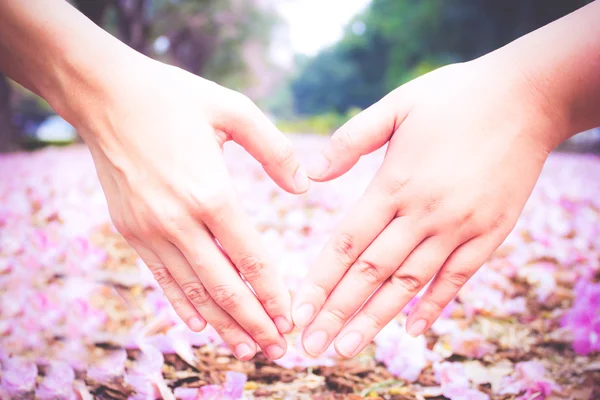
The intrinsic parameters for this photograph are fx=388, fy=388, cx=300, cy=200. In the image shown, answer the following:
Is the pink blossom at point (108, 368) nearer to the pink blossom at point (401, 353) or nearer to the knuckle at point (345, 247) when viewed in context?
the knuckle at point (345, 247)

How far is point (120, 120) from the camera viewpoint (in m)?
0.95

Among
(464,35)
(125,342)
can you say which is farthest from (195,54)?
(125,342)

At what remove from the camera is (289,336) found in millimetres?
1573

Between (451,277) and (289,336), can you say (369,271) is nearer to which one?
(451,277)

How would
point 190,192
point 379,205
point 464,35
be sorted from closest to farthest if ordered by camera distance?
1. point 190,192
2. point 379,205
3. point 464,35

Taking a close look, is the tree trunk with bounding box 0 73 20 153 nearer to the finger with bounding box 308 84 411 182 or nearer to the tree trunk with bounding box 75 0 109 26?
the tree trunk with bounding box 75 0 109 26

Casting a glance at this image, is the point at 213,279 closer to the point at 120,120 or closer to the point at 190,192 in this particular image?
the point at 190,192

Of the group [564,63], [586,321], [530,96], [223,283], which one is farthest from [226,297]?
[586,321]

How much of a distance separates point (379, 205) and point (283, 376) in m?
0.68

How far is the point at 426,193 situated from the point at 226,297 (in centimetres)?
58

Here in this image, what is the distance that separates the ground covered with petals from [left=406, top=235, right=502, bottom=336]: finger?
0.23 metres

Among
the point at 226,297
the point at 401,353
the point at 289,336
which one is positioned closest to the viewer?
the point at 226,297

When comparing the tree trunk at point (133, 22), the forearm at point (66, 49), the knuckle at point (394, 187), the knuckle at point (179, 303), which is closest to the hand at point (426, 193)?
the knuckle at point (394, 187)

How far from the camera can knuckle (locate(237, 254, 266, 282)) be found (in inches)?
40.1
